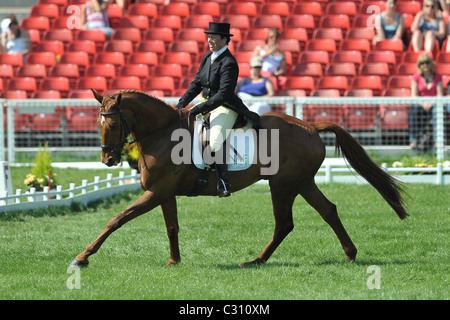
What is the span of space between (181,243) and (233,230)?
39.0 inches

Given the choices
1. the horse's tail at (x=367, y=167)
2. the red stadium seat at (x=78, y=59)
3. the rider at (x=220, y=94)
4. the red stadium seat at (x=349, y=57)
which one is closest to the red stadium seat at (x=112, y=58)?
the red stadium seat at (x=78, y=59)

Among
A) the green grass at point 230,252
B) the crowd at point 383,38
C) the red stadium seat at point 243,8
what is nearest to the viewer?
the green grass at point 230,252

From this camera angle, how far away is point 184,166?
9055mm

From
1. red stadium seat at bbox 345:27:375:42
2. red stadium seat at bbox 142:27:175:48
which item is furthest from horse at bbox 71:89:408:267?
red stadium seat at bbox 142:27:175:48

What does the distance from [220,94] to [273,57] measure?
9.89 metres

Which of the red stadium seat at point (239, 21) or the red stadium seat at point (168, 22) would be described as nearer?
the red stadium seat at point (239, 21)

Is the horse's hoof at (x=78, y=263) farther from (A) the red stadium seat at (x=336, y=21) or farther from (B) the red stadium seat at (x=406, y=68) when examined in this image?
(A) the red stadium seat at (x=336, y=21)

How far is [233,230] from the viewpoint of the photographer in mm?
11281

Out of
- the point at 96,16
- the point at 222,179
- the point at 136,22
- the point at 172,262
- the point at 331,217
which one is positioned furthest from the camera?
the point at 96,16

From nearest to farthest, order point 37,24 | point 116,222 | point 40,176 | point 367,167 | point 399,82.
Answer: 1. point 116,222
2. point 367,167
3. point 40,176
4. point 399,82
5. point 37,24

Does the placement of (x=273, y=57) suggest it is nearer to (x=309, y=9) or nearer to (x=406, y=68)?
(x=309, y=9)

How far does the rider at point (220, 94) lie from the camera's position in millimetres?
8953

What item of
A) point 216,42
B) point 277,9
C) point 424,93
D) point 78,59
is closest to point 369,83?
point 424,93

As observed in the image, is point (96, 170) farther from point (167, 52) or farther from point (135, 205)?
point (135, 205)
